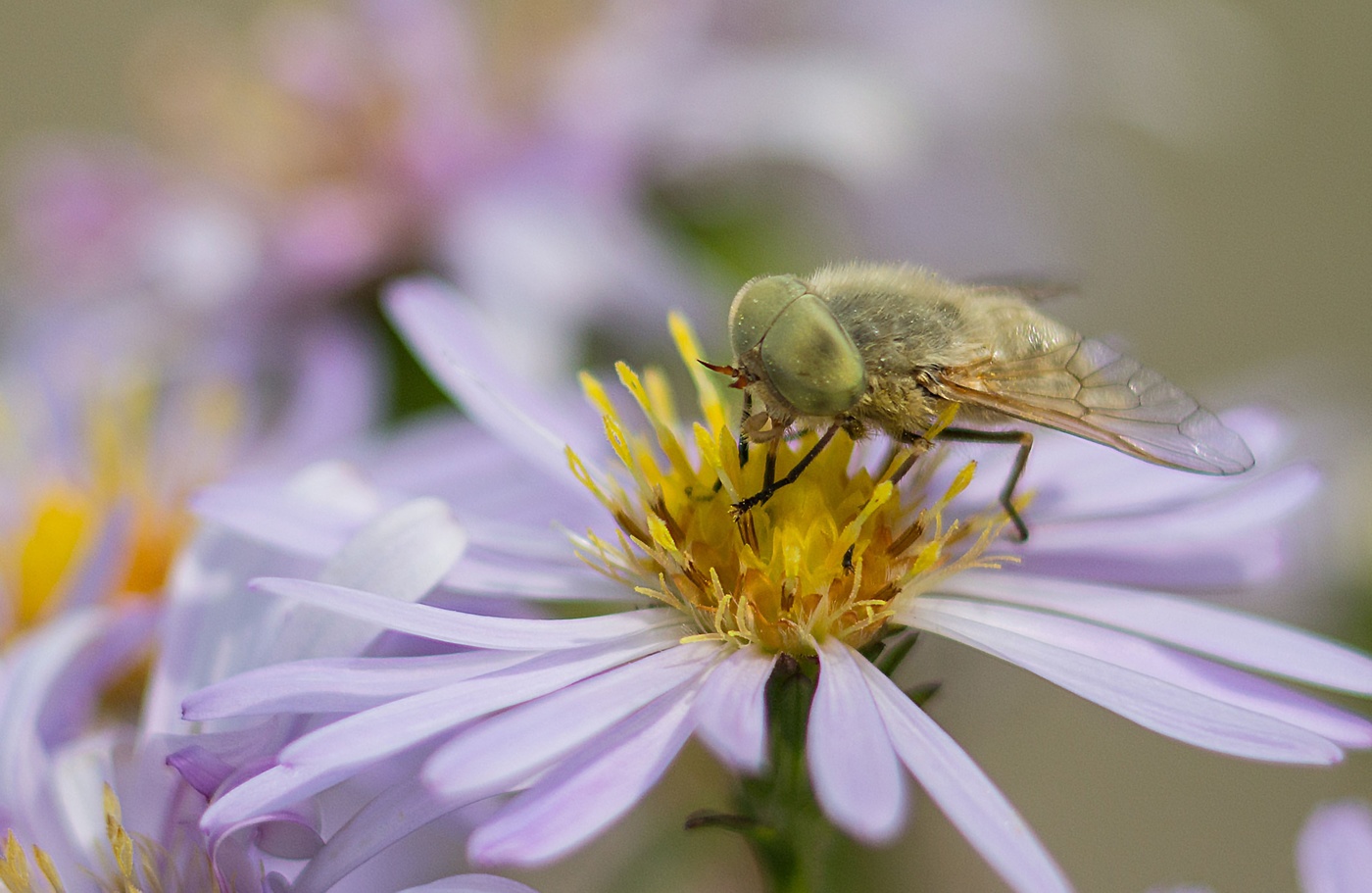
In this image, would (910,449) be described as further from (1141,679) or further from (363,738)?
(363,738)

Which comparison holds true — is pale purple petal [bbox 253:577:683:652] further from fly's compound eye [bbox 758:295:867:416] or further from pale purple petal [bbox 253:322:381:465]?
pale purple petal [bbox 253:322:381:465]

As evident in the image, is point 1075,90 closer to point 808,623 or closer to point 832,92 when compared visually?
point 832,92

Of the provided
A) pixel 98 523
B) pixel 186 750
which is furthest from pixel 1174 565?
pixel 98 523

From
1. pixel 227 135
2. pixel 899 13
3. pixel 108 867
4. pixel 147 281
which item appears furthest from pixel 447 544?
pixel 899 13

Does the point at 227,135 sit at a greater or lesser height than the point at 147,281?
greater

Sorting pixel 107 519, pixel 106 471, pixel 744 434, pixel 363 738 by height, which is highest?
pixel 744 434

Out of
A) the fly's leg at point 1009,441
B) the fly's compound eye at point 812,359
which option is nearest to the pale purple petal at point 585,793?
the fly's compound eye at point 812,359

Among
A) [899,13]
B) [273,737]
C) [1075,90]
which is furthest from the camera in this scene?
[1075,90]
